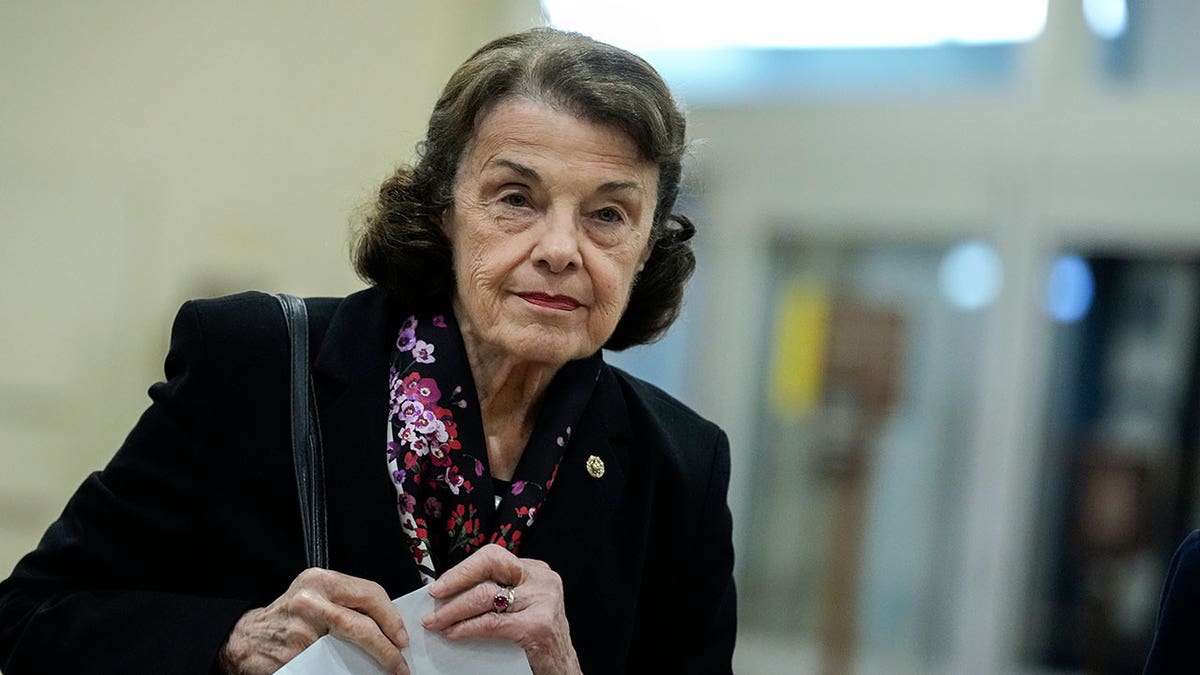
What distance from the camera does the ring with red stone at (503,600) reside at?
5.30ft

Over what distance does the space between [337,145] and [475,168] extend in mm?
3926

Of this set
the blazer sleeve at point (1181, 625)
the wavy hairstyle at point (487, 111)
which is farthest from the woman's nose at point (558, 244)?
the blazer sleeve at point (1181, 625)

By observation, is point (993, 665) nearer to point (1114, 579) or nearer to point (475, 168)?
point (1114, 579)

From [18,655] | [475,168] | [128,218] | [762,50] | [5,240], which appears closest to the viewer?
[18,655]

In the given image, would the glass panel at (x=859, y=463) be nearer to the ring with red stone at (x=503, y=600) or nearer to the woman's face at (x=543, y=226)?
the woman's face at (x=543, y=226)

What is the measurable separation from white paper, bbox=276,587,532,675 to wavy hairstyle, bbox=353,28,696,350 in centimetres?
52

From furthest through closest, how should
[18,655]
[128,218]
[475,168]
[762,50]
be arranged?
[762,50]
[128,218]
[475,168]
[18,655]

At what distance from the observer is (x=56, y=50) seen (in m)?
4.61

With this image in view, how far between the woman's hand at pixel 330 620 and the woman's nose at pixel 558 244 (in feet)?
1.55

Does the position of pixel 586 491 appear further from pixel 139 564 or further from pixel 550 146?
pixel 139 564

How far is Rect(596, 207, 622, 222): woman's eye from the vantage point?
187 cm

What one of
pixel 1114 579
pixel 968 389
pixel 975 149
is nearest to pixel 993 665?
pixel 1114 579

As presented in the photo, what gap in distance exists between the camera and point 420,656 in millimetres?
1595

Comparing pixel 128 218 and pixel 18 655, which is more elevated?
pixel 128 218
